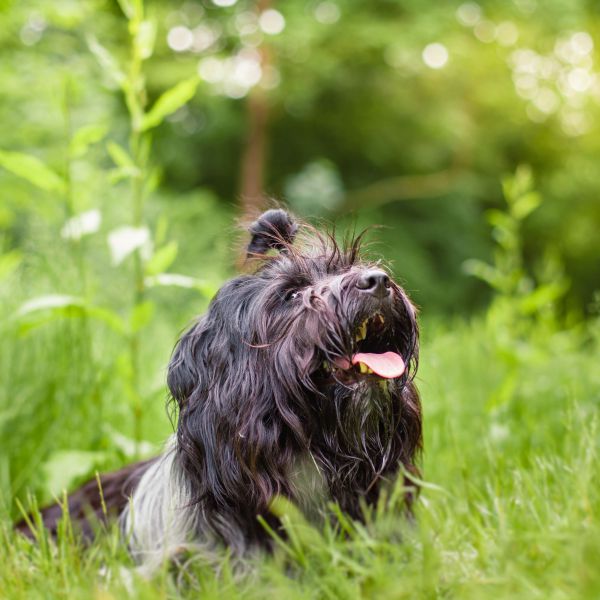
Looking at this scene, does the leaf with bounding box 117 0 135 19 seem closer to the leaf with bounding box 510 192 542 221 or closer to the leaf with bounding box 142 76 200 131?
the leaf with bounding box 142 76 200 131

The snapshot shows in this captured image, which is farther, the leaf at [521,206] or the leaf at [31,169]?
the leaf at [521,206]

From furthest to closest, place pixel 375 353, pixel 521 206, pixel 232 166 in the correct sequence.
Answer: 1. pixel 232 166
2. pixel 521 206
3. pixel 375 353

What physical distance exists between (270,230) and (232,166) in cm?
1524

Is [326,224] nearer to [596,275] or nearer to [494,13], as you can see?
[494,13]

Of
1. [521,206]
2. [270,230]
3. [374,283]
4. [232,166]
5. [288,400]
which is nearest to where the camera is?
[374,283]

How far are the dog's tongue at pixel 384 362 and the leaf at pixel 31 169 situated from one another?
1.73 meters

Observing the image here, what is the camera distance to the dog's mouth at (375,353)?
2643 millimetres

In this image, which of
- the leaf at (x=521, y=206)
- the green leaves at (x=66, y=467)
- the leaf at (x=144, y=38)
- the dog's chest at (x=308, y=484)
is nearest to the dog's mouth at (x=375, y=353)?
the dog's chest at (x=308, y=484)

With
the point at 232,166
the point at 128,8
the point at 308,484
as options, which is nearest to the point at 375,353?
the point at 308,484

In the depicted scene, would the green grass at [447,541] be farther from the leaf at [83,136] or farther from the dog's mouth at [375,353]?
the leaf at [83,136]

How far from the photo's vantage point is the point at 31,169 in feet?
11.6

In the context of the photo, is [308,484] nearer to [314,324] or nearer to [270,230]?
[314,324]

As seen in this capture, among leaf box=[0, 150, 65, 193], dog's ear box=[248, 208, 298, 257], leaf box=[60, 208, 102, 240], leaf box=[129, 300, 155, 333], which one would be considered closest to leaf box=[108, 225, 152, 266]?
leaf box=[60, 208, 102, 240]

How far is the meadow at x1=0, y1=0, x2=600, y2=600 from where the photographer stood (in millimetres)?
2270
